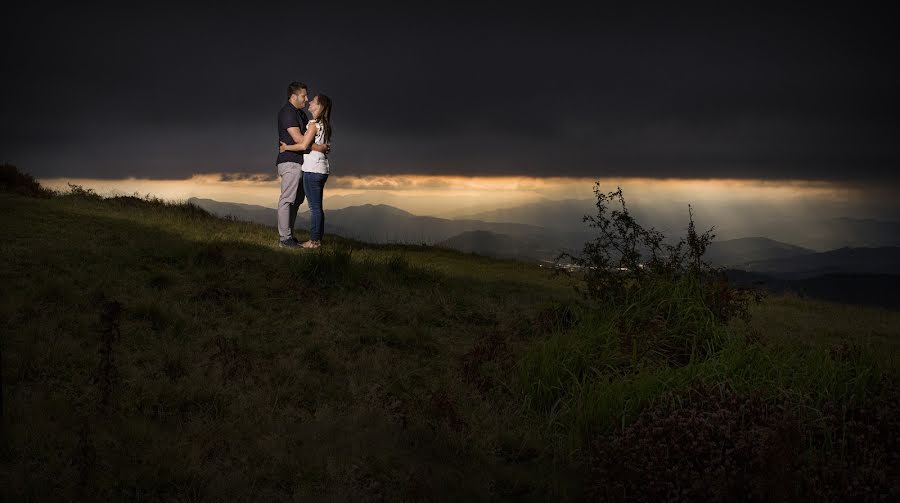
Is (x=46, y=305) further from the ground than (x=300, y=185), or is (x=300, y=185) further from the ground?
(x=300, y=185)

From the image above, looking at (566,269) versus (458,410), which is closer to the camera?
(458,410)

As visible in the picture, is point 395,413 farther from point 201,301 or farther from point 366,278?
point 366,278

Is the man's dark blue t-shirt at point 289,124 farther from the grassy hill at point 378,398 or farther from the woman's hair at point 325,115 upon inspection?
the grassy hill at point 378,398

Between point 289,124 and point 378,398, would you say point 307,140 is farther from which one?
point 378,398

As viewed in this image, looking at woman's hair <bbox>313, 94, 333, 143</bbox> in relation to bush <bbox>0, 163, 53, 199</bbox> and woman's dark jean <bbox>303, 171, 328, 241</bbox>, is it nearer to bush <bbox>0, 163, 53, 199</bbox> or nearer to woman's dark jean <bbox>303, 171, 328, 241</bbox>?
woman's dark jean <bbox>303, 171, 328, 241</bbox>

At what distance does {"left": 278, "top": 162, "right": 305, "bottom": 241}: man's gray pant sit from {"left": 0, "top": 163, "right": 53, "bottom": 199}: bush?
29.6ft

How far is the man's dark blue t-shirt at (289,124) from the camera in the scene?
13.3 meters

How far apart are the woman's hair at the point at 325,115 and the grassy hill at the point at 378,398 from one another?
335cm

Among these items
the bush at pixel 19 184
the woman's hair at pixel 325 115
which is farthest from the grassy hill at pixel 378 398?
the bush at pixel 19 184

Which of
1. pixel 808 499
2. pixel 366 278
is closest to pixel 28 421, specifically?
pixel 808 499

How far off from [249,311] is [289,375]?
2.64m

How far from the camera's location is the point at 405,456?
5238 millimetres

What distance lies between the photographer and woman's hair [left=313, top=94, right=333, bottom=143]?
13.3 metres

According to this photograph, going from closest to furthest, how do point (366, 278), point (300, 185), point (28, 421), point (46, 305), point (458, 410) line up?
point (28, 421) → point (458, 410) → point (46, 305) → point (366, 278) → point (300, 185)
